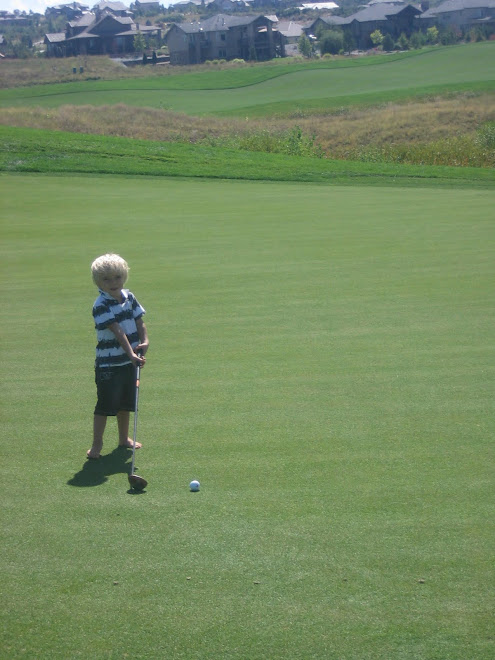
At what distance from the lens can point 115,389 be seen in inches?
231

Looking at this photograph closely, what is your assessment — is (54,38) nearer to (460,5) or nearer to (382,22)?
(382,22)

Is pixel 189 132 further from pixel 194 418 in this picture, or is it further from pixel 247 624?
pixel 247 624

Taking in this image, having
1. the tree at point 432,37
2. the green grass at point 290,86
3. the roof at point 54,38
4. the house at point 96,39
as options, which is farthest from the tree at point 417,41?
the roof at point 54,38

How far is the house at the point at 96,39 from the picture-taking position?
124312mm

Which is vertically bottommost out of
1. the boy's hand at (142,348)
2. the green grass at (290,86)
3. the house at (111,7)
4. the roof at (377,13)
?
the boy's hand at (142,348)

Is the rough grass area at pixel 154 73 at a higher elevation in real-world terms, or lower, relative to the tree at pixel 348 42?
lower

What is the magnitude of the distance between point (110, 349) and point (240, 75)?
69958 millimetres

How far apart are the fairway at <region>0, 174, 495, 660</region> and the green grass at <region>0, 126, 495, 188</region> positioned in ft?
30.9

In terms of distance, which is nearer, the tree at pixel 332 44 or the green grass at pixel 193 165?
the green grass at pixel 193 165

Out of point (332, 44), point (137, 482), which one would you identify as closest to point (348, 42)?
point (332, 44)

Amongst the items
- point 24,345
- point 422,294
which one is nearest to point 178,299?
point 24,345

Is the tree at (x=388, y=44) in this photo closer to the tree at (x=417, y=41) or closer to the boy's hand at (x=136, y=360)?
the tree at (x=417, y=41)

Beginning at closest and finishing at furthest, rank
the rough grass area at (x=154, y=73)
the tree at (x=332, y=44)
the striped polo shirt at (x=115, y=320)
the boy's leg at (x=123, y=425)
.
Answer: the striped polo shirt at (x=115, y=320), the boy's leg at (x=123, y=425), the rough grass area at (x=154, y=73), the tree at (x=332, y=44)

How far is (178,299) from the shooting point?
382 inches
